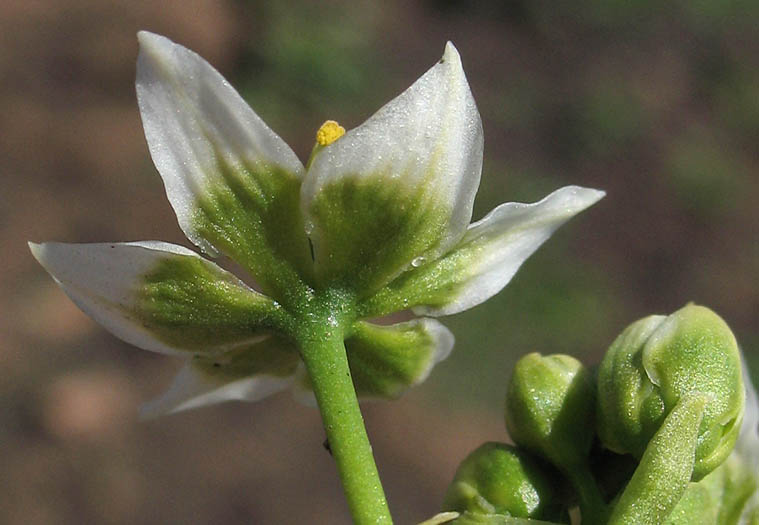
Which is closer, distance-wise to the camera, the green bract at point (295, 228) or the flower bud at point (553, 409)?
the green bract at point (295, 228)

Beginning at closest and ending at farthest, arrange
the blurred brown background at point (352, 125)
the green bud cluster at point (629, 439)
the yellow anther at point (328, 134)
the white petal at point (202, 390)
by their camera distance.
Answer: the green bud cluster at point (629, 439), the yellow anther at point (328, 134), the white petal at point (202, 390), the blurred brown background at point (352, 125)

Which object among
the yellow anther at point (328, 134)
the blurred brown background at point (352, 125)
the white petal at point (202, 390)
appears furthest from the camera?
the blurred brown background at point (352, 125)

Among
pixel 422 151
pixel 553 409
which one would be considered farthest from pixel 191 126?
pixel 553 409

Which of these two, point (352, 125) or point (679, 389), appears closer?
point (679, 389)

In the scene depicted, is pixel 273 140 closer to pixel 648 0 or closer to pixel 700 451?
pixel 700 451

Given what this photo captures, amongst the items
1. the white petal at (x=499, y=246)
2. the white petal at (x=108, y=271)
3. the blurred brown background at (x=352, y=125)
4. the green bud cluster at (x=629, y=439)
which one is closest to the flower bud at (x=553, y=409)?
the green bud cluster at (x=629, y=439)

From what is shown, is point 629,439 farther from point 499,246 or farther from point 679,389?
point 499,246

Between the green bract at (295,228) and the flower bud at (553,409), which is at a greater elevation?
the green bract at (295,228)

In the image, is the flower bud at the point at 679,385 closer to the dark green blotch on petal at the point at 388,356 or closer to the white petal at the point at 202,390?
the dark green blotch on petal at the point at 388,356
